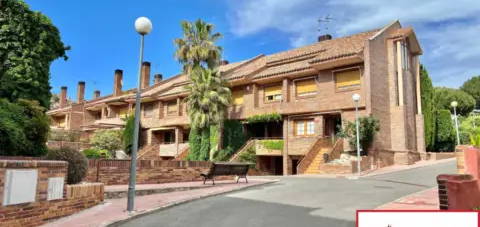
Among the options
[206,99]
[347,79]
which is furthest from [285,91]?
[206,99]

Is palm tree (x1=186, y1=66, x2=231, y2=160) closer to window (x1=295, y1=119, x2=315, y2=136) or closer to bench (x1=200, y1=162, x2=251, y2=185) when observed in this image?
window (x1=295, y1=119, x2=315, y2=136)

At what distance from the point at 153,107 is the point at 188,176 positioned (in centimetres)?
2313

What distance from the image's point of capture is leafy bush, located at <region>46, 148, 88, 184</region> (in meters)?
10.7

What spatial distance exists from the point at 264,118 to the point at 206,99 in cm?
483

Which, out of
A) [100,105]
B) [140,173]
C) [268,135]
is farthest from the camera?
[100,105]

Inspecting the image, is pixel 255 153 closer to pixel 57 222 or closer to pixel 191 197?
pixel 191 197

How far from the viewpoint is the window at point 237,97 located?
3266cm

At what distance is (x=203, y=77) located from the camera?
2878cm

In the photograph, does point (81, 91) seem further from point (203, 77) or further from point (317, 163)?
point (317, 163)

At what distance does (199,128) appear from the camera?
29.1m

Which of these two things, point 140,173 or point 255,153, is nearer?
point 140,173

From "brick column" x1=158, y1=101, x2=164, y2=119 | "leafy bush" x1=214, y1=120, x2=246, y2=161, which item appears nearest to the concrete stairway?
"leafy bush" x1=214, y1=120, x2=246, y2=161

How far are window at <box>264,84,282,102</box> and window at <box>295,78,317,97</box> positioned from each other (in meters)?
1.52

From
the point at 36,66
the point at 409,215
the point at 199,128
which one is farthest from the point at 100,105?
the point at 409,215
